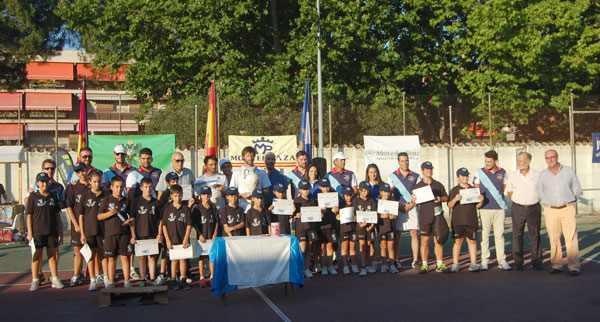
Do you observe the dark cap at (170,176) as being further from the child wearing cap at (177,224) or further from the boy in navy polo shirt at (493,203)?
the boy in navy polo shirt at (493,203)

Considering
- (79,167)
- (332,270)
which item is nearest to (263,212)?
(332,270)

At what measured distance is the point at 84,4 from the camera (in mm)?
23984

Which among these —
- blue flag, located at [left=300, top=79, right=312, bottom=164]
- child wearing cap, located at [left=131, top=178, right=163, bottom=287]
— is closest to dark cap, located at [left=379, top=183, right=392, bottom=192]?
child wearing cap, located at [left=131, top=178, right=163, bottom=287]

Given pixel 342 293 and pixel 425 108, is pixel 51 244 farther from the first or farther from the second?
pixel 425 108

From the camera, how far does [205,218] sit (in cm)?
947

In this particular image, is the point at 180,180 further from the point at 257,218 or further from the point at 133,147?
the point at 133,147

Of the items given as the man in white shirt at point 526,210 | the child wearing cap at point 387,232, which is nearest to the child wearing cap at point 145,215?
the child wearing cap at point 387,232

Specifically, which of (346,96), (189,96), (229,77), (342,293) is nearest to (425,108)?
(346,96)

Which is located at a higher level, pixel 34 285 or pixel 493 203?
pixel 493 203

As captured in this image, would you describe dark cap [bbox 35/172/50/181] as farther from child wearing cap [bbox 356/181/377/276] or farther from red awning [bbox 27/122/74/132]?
red awning [bbox 27/122/74/132]

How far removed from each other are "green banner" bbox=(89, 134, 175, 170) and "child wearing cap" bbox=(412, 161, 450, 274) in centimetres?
825

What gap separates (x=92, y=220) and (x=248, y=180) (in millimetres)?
2544

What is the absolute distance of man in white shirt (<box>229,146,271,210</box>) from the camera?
1028 centimetres

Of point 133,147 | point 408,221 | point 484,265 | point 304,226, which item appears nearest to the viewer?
point 304,226
